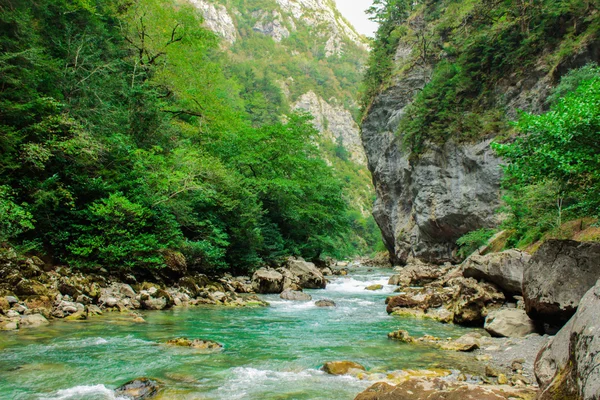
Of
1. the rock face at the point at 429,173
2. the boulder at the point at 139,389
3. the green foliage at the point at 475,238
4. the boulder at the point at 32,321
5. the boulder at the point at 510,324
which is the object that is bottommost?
the boulder at the point at 510,324

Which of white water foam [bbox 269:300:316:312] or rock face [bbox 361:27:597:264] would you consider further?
rock face [bbox 361:27:597:264]

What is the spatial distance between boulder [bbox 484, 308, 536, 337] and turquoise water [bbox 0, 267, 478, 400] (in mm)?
819

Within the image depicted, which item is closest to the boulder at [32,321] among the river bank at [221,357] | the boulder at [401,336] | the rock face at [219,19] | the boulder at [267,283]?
the river bank at [221,357]

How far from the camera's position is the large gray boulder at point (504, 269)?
10750mm

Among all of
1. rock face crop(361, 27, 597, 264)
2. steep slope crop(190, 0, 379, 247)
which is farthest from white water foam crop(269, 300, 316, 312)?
steep slope crop(190, 0, 379, 247)

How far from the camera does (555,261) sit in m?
7.72

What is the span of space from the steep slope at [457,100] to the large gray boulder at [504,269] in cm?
1010

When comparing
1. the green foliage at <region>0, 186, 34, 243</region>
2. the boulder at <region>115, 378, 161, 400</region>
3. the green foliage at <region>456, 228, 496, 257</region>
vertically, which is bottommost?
the boulder at <region>115, 378, 161, 400</region>

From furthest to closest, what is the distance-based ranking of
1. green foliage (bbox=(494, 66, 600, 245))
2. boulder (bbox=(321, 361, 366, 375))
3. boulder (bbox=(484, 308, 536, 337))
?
boulder (bbox=(484, 308, 536, 337)), green foliage (bbox=(494, 66, 600, 245)), boulder (bbox=(321, 361, 366, 375))

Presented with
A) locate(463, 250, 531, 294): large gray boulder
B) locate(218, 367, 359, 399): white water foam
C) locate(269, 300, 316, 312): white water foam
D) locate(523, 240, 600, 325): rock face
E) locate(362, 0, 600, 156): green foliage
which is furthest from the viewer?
locate(362, 0, 600, 156): green foliage

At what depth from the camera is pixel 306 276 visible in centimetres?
1948

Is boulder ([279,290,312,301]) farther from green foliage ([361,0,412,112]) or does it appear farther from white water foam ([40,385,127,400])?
green foliage ([361,0,412,112])

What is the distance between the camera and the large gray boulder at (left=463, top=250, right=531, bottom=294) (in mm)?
10750

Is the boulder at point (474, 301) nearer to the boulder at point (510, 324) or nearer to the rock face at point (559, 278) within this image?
the boulder at point (510, 324)
